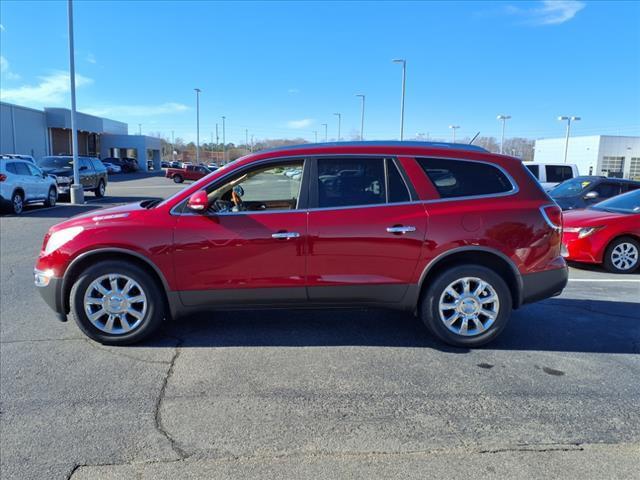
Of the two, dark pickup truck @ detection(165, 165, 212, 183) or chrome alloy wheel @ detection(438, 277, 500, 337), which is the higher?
dark pickup truck @ detection(165, 165, 212, 183)

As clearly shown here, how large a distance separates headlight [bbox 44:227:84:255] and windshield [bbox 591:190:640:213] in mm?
8093

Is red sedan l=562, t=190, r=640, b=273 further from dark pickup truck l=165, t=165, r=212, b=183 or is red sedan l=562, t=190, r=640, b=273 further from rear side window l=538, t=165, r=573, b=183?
dark pickup truck l=165, t=165, r=212, b=183

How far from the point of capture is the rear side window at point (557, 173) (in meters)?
17.3

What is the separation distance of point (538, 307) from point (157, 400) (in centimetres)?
437

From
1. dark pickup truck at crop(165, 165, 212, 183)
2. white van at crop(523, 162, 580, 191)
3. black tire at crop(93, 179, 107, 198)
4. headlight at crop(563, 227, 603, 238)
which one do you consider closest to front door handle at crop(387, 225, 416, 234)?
headlight at crop(563, 227, 603, 238)

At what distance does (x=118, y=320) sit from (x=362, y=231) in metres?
2.35

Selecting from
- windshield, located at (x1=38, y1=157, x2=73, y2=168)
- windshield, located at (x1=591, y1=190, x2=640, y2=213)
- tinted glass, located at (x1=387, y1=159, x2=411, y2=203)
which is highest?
windshield, located at (x1=38, y1=157, x2=73, y2=168)

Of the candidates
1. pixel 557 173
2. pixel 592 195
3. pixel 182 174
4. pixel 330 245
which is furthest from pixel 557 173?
pixel 182 174

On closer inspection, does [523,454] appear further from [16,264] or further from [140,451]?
[16,264]

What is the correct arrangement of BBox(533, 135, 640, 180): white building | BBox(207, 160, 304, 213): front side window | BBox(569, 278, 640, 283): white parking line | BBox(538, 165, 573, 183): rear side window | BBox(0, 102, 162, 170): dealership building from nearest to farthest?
BBox(207, 160, 304, 213): front side window, BBox(569, 278, 640, 283): white parking line, BBox(538, 165, 573, 183): rear side window, BBox(0, 102, 162, 170): dealership building, BBox(533, 135, 640, 180): white building

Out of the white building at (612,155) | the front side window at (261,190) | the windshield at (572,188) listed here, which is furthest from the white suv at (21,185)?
the white building at (612,155)

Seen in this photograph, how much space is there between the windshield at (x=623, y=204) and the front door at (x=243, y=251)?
6429mm

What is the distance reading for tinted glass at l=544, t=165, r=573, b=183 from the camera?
1733cm

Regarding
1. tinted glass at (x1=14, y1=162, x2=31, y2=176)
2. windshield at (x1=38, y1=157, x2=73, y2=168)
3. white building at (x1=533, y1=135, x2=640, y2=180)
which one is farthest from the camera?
white building at (x1=533, y1=135, x2=640, y2=180)
